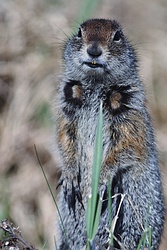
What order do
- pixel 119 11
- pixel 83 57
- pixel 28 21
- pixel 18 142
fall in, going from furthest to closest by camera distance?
pixel 119 11 < pixel 28 21 < pixel 18 142 < pixel 83 57

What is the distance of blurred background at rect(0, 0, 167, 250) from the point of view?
7578mm

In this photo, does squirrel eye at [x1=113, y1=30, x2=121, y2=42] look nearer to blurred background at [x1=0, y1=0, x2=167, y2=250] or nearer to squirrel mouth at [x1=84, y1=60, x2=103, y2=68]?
squirrel mouth at [x1=84, y1=60, x2=103, y2=68]

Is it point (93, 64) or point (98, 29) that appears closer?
point (93, 64)

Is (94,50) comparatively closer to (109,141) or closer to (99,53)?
(99,53)

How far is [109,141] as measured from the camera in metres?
5.12

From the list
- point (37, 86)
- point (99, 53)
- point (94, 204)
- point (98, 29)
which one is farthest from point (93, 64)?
point (37, 86)

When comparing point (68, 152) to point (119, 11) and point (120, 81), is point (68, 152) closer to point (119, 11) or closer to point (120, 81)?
point (120, 81)

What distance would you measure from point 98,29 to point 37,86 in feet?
9.60

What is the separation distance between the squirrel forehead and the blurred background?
2.07 m

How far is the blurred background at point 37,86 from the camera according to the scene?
7578 mm

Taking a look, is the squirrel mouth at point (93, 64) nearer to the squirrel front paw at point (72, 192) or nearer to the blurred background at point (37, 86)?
the squirrel front paw at point (72, 192)

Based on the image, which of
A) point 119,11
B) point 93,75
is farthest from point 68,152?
point 119,11

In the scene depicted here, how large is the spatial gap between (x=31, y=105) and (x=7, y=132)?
354 mm

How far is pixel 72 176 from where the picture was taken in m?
5.19
